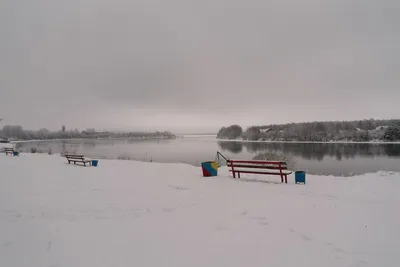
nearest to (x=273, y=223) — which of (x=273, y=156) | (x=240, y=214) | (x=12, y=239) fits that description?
(x=240, y=214)

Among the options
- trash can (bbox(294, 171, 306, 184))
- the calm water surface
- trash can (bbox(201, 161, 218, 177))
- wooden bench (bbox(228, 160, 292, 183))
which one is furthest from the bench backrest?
the calm water surface

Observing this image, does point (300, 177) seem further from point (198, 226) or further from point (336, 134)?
point (336, 134)

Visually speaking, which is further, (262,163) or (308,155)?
(308,155)

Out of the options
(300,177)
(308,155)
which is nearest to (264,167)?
(300,177)

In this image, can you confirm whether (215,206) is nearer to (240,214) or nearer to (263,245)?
(240,214)

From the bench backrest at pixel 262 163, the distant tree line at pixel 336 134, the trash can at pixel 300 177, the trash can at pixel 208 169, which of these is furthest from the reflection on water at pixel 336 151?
the trash can at pixel 208 169

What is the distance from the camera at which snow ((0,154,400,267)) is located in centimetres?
319

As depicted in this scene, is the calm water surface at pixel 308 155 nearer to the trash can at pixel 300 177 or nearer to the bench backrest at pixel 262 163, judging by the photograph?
the bench backrest at pixel 262 163

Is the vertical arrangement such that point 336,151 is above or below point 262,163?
below

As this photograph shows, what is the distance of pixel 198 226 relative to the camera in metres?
4.21

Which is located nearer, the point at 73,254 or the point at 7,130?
the point at 73,254

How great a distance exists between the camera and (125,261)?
3066 millimetres

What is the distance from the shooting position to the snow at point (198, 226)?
3.19 m

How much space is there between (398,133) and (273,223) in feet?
309
